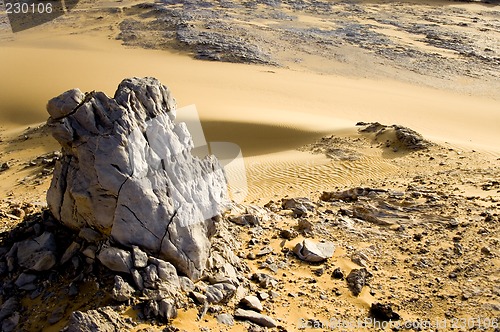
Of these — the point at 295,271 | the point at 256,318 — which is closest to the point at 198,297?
the point at 256,318

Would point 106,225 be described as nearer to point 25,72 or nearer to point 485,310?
point 485,310

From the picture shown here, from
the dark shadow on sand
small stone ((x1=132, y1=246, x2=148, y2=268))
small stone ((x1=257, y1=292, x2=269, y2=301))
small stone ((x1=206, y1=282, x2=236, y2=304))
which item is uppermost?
small stone ((x1=132, y1=246, x2=148, y2=268))

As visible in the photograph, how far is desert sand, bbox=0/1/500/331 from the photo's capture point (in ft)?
33.1

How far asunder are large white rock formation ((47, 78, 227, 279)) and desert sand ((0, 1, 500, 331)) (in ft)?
3.20

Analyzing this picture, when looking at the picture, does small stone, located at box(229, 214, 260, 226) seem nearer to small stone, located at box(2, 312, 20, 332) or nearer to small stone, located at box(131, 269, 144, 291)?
small stone, located at box(131, 269, 144, 291)

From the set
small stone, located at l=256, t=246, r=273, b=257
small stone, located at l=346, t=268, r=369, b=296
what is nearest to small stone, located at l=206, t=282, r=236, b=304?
small stone, located at l=256, t=246, r=273, b=257

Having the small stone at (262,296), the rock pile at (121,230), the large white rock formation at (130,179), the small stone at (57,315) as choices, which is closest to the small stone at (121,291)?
the rock pile at (121,230)

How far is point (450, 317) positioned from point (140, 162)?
13.7 ft

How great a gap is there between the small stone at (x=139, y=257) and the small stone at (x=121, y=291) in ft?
0.77

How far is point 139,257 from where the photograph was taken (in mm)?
4977

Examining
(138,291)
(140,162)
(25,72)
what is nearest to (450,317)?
(138,291)

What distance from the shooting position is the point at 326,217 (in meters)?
7.93

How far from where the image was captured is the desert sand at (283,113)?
397 inches

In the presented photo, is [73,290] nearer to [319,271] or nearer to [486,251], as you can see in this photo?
[319,271]
